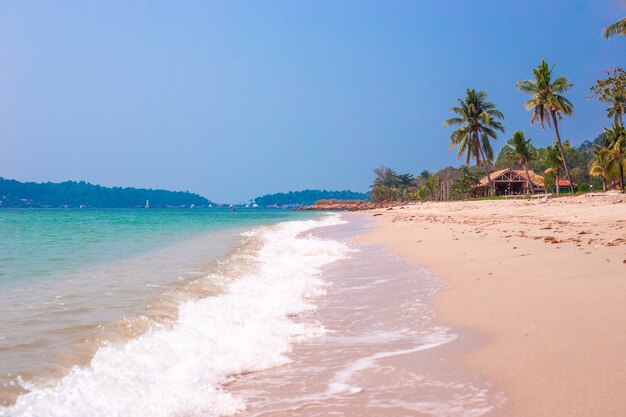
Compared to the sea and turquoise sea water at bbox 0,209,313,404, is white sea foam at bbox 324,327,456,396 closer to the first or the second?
the sea

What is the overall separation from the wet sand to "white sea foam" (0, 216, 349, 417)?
203 mm

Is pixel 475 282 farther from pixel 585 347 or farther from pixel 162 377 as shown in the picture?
pixel 162 377

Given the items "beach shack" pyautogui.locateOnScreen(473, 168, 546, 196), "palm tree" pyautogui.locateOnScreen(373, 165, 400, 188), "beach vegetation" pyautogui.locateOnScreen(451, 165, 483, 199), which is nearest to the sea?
"beach vegetation" pyautogui.locateOnScreen(451, 165, 483, 199)

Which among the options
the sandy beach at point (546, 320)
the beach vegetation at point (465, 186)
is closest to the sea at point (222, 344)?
the sandy beach at point (546, 320)

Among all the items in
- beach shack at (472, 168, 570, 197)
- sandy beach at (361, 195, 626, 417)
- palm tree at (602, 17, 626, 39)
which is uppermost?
palm tree at (602, 17, 626, 39)

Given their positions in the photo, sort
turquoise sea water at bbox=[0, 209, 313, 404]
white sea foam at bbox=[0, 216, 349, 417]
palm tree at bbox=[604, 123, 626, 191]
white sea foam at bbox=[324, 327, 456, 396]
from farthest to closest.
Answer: palm tree at bbox=[604, 123, 626, 191], turquoise sea water at bbox=[0, 209, 313, 404], white sea foam at bbox=[324, 327, 456, 396], white sea foam at bbox=[0, 216, 349, 417]

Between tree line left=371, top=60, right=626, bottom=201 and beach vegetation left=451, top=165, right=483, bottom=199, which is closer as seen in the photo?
tree line left=371, top=60, right=626, bottom=201

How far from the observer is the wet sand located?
2.79 m

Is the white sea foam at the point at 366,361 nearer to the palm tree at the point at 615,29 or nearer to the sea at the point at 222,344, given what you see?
the sea at the point at 222,344

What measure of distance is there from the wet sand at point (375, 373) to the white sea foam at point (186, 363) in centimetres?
20

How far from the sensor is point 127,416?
2717mm

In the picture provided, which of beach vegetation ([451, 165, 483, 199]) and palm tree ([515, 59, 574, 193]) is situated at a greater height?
palm tree ([515, 59, 574, 193])

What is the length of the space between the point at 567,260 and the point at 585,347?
13.3 feet

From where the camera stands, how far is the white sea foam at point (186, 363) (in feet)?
9.32
